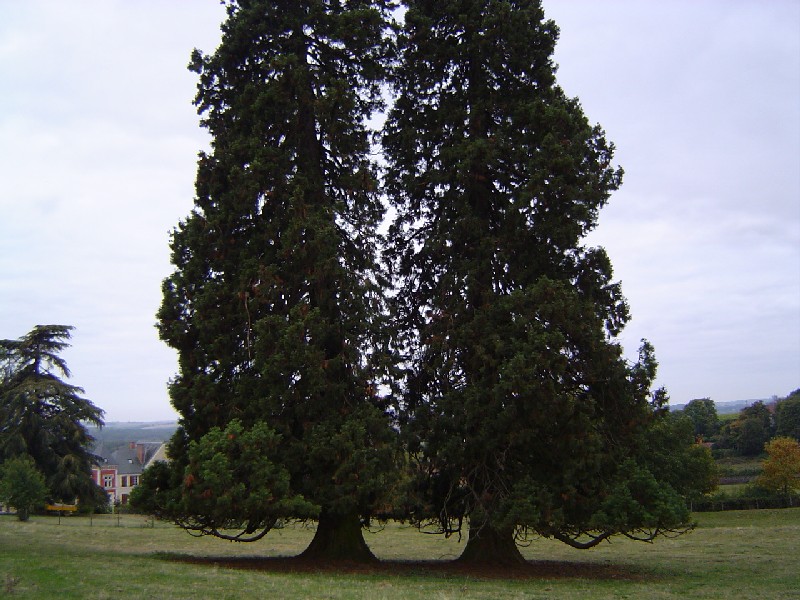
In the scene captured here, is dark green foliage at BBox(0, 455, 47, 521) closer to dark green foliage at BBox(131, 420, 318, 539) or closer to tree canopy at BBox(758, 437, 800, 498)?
dark green foliage at BBox(131, 420, 318, 539)

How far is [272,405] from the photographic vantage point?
1512cm

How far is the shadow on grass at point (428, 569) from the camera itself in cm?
1516

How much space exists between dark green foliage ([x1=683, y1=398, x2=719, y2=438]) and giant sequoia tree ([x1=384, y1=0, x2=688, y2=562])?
2722 inches

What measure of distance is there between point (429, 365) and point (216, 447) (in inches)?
226

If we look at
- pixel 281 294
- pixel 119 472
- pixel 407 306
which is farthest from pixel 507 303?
pixel 119 472

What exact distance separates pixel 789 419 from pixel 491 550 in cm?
6227

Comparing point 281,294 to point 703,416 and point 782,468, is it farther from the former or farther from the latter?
point 703,416

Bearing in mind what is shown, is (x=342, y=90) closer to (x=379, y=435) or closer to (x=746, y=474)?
(x=379, y=435)

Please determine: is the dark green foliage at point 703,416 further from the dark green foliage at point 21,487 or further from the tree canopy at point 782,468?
the dark green foliage at point 21,487

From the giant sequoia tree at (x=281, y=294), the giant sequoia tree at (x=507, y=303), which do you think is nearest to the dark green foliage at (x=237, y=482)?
the giant sequoia tree at (x=281, y=294)

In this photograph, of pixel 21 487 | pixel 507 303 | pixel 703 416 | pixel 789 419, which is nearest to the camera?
pixel 507 303

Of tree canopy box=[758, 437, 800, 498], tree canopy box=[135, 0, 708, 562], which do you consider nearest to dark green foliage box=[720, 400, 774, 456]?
tree canopy box=[758, 437, 800, 498]

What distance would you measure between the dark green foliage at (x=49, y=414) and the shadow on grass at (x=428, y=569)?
91.6 feet

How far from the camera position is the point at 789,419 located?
6719 centimetres
